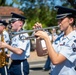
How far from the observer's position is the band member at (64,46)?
147 inches

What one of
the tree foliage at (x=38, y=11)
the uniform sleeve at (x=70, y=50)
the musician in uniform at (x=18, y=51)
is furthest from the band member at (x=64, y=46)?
the tree foliage at (x=38, y=11)

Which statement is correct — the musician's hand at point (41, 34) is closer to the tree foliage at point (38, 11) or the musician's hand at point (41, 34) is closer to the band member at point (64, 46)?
the band member at point (64, 46)

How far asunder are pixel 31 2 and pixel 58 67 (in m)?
19.2

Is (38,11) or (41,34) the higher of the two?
(41,34)

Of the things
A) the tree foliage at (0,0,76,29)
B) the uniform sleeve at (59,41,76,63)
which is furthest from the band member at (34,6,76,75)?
the tree foliage at (0,0,76,29)

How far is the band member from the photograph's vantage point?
3738 millimetres

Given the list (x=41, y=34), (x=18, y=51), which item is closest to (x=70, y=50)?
(x=41, y=34)

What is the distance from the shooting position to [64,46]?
3.83 m

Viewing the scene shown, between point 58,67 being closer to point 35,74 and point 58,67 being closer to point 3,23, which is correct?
point 3,23

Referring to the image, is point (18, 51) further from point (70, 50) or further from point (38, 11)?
point (38, 11)

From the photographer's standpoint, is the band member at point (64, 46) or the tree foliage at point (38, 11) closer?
the band member at point (64, 46)

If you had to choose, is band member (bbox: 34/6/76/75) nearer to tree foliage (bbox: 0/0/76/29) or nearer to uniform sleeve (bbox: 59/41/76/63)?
uniform sleeve (bbox: 59/41/76/63)

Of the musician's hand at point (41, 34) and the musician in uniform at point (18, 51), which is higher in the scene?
the musician's hand at point (41, 34)

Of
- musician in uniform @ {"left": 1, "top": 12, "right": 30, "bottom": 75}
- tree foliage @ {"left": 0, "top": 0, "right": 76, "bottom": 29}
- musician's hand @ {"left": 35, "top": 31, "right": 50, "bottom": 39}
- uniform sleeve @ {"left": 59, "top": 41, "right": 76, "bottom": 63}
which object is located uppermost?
musician's hand @ {"left": 35, "top": 31, "right": 50, "bottom": 39}
